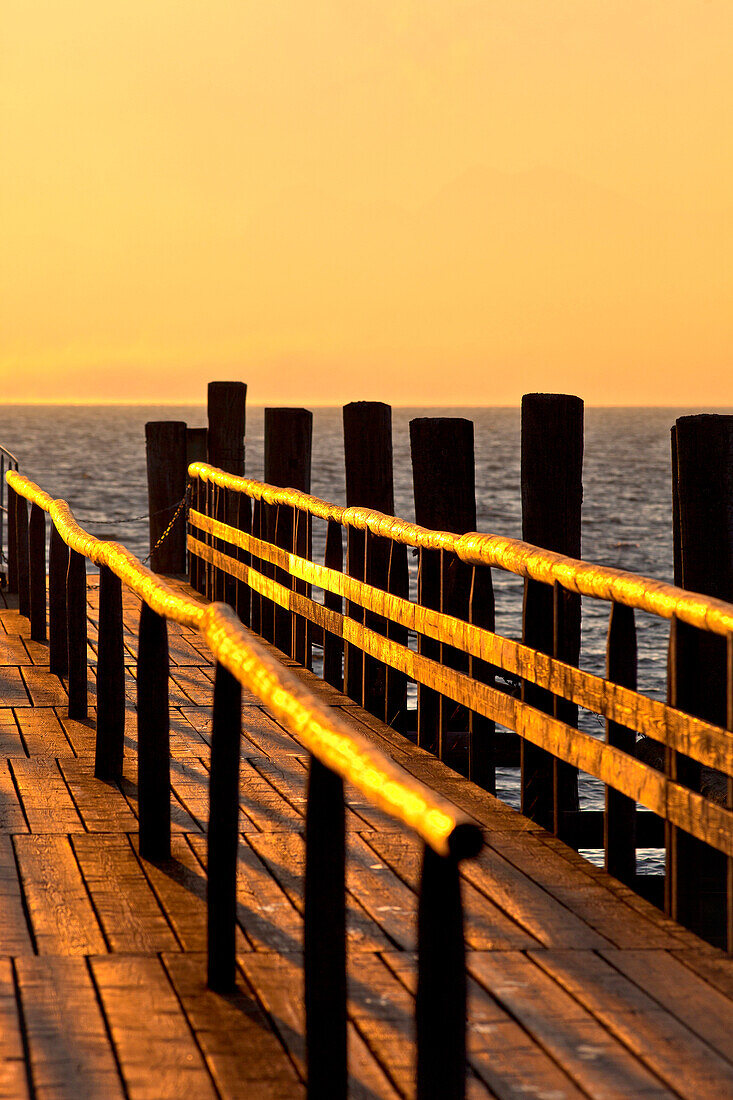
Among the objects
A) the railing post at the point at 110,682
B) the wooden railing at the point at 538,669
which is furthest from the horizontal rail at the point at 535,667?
the railing post at the point at 110,682

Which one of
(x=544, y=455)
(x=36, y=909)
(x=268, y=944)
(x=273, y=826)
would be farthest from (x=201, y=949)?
(x=544, y=455)

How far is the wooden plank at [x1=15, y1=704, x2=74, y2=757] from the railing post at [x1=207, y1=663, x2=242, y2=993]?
2615 millimetres

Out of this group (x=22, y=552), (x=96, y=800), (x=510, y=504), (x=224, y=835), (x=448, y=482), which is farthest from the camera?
(x=510, y=504)

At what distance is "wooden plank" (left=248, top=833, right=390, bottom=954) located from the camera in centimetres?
389

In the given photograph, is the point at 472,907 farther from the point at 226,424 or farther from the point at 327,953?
the point at 226,424

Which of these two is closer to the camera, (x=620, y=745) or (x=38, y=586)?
(x=620, y=745)

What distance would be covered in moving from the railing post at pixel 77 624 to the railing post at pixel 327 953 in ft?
13.2

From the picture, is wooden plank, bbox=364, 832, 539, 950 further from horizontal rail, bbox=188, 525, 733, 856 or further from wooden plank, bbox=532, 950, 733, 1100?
horizontal rail, bbox=188, 525, 733, 856

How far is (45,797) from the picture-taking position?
538 cm

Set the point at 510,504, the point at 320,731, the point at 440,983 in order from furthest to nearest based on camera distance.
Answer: the point at 510,504
the point at 320,731
the point at 440,983

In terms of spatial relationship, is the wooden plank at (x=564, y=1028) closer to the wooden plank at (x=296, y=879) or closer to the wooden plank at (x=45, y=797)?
the wooden plank at (x=296, y=879)

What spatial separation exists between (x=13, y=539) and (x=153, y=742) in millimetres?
6896

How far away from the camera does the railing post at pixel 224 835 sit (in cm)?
356

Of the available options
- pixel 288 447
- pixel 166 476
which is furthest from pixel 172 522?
pixel 288 447
